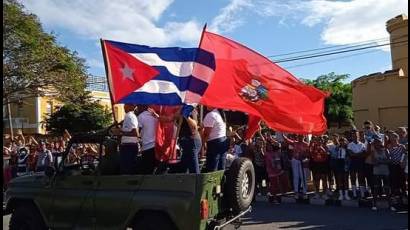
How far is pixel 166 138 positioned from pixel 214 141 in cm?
68

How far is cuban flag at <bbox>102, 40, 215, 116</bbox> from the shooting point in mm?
7961

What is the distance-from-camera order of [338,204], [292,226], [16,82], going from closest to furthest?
[292,226] < [338,204] < [16,82]

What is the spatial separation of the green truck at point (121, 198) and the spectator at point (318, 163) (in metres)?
6.44

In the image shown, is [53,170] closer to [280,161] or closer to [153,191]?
[153,191]

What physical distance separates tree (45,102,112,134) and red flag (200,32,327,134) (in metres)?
36.4

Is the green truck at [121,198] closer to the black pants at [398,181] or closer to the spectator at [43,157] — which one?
the black pants at [398,181]

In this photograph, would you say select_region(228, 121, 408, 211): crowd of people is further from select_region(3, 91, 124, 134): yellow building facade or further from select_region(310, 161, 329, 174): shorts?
select_region(3, 91, 124, 134): yellow building facade

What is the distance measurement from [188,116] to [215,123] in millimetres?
399

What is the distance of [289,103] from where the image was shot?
8.33 m

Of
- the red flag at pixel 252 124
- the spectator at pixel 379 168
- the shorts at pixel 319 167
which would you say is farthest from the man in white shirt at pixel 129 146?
the shorts at pixel 319 167

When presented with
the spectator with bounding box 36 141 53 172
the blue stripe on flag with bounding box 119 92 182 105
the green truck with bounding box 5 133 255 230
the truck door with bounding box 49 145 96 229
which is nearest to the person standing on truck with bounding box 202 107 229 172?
the green truck with bounding box 5 133 255 230

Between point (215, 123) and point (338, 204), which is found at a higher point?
point (215, 123)

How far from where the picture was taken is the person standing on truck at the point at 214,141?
7.85 m

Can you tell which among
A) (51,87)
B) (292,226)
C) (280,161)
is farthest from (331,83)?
(292,226)
